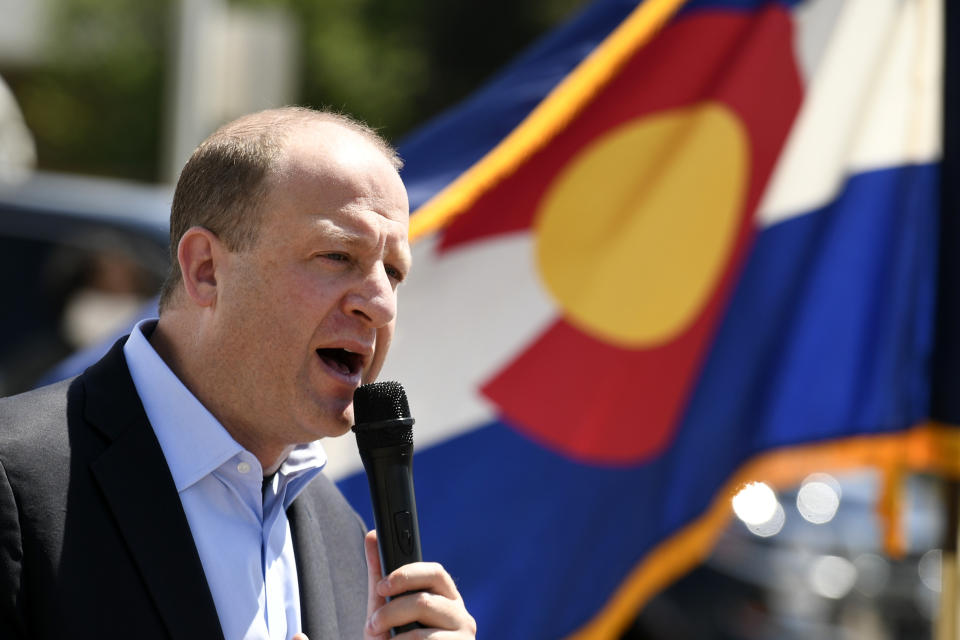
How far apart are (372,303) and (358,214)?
14cm

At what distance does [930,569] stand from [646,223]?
564cm

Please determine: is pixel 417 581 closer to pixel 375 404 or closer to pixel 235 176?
pixel 375 404

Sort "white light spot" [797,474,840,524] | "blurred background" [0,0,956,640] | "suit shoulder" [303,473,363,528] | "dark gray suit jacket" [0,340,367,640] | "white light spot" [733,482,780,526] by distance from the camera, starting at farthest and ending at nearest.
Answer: "white light spot" [797,474,840,524] → "white light spot" [733,482,780,526] → "blurred background" [0,0,956,640] → "suit shoulder" [303,473,363,528] → "dark gray suit jacket" [0,340,367,640]

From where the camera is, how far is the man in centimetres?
192

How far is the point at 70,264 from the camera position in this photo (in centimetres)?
820

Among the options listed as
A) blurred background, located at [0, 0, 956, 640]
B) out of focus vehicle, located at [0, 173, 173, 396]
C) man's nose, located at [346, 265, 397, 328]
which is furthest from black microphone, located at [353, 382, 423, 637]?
out of focus vehicle, located at [0, 173, 173, 396]

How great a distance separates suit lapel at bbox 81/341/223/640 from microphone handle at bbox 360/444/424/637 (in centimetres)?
27

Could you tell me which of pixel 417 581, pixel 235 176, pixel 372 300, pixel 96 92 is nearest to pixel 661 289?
pixel 372 300

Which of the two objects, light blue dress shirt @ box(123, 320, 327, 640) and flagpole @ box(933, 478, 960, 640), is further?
flagpole @ box(933, 478, 960, 640)

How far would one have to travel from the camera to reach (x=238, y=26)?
1159 cm

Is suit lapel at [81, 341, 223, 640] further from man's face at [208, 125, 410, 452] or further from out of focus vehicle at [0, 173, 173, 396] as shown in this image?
out of focus vehicle at [0, 173, 173, 396]

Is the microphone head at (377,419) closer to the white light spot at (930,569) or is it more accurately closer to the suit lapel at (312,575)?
the suit lapel at (312,575)

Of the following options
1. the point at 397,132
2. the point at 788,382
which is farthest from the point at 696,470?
the point at 397,132

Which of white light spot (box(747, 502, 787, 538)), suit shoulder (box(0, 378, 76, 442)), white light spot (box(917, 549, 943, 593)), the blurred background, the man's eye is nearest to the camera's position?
suit shoulder (box(0, 378, 76, 442))
